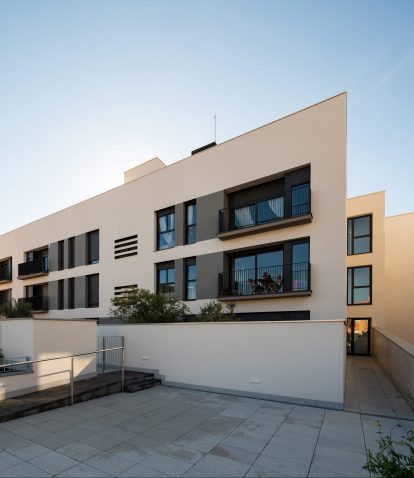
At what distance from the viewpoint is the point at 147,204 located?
15.0m

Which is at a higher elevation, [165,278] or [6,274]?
[165,278]

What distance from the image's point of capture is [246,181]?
12039mm

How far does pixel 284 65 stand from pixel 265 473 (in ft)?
32.7

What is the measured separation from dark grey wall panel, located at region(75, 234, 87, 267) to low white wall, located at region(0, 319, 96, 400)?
900 centimetres

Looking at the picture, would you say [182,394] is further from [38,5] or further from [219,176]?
[38,5]

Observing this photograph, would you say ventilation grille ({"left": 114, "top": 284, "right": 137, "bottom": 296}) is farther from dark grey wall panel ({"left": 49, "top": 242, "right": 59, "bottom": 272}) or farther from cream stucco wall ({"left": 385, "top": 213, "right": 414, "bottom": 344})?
cream stucco wall ({"left": 385, "top": 213, "right": 414, "bottom": 344})

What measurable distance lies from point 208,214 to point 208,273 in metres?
2.53

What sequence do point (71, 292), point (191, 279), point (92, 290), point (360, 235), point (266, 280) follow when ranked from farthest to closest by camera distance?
point (71, 292) → point (92, 290) → point (360, 235) → point (191, 279) → point (266, 280)

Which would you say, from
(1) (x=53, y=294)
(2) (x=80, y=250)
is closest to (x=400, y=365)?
(2) (x=80, y=250)

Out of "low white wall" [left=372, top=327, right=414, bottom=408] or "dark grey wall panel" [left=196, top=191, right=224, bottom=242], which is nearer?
"low white wall" [left=372, top=327, right=414, bottom=408]

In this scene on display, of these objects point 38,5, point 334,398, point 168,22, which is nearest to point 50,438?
point 334,398

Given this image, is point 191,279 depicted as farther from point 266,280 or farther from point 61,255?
point 61,255

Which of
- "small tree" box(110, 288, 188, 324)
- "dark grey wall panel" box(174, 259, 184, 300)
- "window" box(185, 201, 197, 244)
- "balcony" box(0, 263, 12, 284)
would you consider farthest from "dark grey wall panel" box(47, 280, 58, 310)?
"window" box(185, 201, 197, 244)

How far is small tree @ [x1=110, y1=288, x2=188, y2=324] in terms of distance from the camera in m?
10.8
